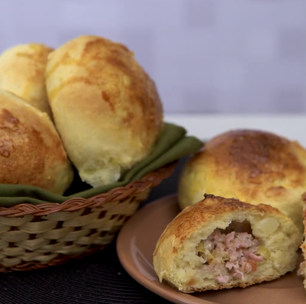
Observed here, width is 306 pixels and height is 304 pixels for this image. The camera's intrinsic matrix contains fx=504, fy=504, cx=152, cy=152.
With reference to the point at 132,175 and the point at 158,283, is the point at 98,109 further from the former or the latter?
the point at 158,283

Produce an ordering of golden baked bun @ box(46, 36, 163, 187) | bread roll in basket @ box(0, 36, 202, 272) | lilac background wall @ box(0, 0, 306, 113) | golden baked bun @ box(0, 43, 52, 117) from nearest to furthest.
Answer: bread roll in basket @ box(0, 36, 202, 272)
golden baked bun @ box(46, 36, 163, 187)
golden baked bun @ box(0, 43, 52, 117)
lilac background wall @ box(0, 0, 306, 113)

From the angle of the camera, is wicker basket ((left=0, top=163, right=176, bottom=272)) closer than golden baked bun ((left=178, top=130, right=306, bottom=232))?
Yes

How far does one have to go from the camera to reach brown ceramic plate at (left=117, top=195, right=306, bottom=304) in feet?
4.19

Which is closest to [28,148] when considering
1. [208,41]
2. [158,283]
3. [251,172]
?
[158,283]

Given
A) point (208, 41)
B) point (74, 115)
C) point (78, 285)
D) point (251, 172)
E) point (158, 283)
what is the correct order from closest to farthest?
point (158, 283) → point (78, 285) → point (74, 115) → point (251, 172) → point (208, 41)

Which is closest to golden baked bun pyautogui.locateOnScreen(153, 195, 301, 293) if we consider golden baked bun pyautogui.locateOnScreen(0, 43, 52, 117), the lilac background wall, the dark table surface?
the dark table surface

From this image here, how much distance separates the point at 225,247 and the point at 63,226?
1.51 feet

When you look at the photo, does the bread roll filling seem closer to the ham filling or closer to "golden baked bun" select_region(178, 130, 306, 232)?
the ham filling

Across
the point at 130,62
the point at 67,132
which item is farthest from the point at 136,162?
the point at 130,62

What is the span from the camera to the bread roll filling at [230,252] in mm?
1356

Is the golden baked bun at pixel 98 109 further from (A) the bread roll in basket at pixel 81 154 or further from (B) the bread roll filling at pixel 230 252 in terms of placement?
(B) the bread roll filling at pixel 230 252

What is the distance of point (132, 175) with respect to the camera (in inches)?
62.8

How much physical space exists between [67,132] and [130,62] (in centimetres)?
37

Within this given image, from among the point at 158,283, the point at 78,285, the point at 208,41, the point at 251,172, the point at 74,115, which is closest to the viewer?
the point at 158,283
